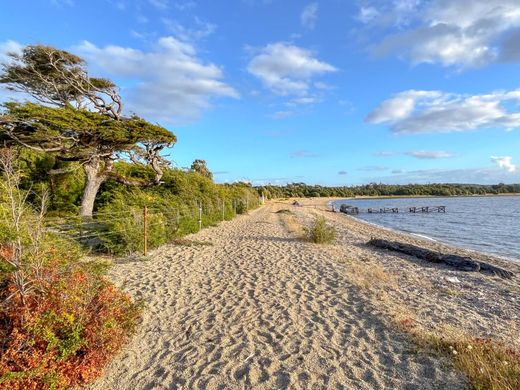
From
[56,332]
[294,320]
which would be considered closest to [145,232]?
[294,320]

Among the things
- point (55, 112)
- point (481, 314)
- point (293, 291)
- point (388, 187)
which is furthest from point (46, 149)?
point (388, 187)

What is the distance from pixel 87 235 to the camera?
380 inches

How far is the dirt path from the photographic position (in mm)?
3648

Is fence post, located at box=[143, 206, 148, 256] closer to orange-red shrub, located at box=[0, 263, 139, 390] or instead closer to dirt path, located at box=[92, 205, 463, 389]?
dirt path, located at box=[92, 205, 463, 389]

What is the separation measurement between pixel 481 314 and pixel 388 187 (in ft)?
461

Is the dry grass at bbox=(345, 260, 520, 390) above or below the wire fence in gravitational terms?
below

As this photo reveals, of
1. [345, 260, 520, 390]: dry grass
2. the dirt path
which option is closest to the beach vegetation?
the dirt path

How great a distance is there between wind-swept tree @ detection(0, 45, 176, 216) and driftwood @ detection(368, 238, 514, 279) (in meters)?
11.0

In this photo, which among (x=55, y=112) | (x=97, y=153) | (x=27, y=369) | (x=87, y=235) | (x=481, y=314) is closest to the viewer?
(x=27, y=369)

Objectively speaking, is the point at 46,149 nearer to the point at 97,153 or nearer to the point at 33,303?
the point at 97,153

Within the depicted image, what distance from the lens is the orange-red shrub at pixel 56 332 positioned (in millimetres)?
3131

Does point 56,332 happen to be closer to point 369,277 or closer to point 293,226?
point 369,277

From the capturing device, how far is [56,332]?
346 cm

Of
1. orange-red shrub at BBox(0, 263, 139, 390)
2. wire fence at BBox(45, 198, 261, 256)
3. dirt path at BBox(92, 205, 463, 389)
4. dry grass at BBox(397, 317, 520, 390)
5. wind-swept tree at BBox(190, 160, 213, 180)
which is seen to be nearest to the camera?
orange-red shrub at BBox(0, 263, 139, 390)
